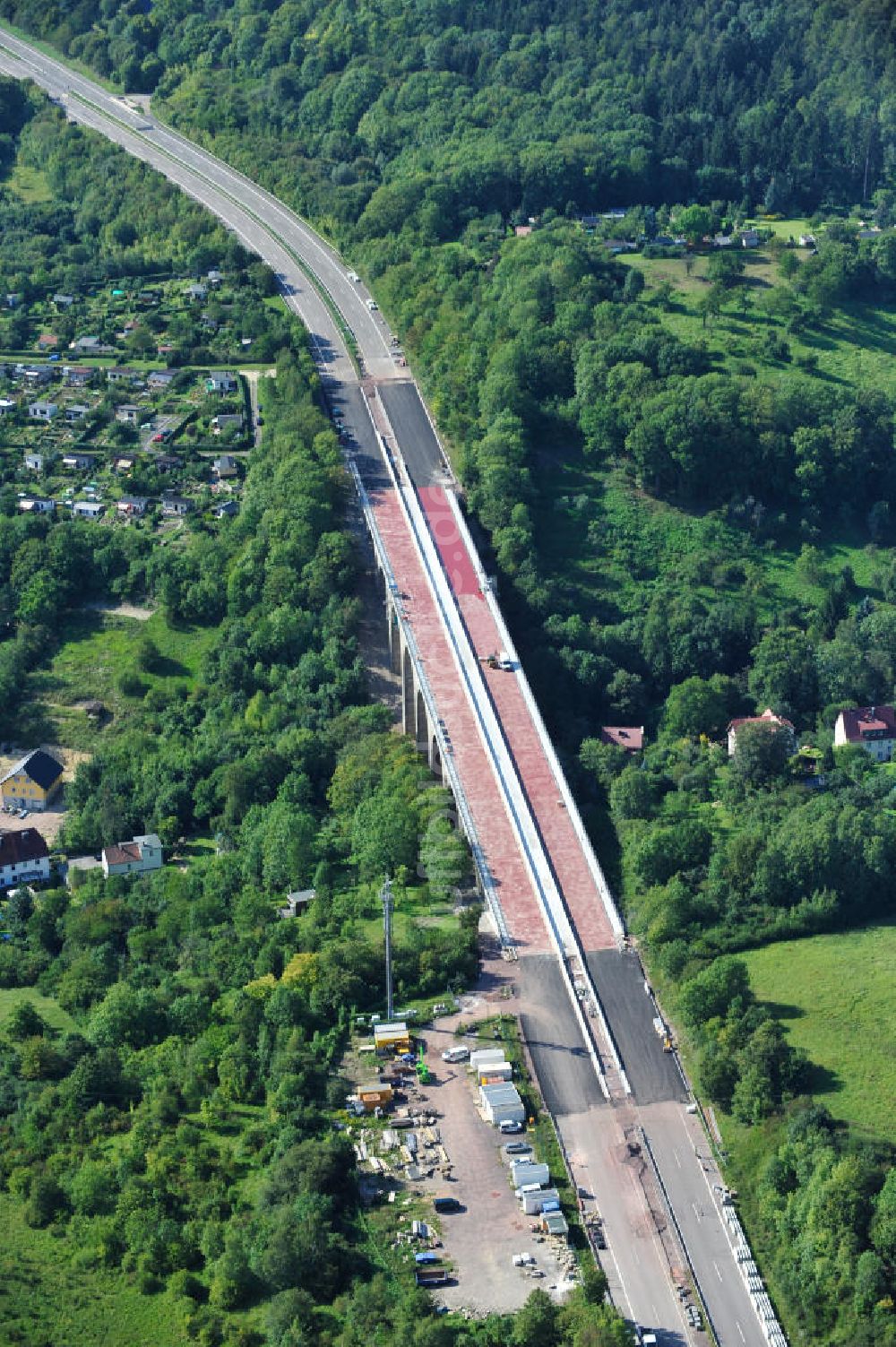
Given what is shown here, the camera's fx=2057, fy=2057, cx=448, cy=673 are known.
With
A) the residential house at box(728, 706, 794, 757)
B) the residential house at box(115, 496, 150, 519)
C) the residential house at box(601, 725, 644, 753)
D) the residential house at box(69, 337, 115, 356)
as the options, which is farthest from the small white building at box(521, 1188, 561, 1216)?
the residential house at box(69, 337, 115, 356)

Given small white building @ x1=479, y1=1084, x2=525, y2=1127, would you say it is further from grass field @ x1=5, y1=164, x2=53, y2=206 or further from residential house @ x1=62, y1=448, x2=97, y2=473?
grass field @ x1=5, y1=164, x2=53, y2=206

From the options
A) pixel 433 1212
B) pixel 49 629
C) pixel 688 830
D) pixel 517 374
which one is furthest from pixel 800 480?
pixel 433 1212

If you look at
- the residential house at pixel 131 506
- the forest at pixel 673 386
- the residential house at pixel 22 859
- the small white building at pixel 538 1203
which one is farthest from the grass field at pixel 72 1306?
the residential house at pixel 131 506

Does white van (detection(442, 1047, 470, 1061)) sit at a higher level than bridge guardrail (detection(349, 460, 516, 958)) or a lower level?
lower

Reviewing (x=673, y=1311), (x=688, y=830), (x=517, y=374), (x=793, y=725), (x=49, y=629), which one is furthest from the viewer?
(x=517, y=374)

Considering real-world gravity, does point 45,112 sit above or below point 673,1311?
above

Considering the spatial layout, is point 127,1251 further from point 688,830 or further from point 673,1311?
point 688,830

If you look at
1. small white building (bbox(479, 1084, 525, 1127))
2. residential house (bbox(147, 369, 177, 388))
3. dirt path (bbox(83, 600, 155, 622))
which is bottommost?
dirt path (bbox(83, 600, 155, 622))

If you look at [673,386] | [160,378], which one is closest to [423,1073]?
[673,386]
